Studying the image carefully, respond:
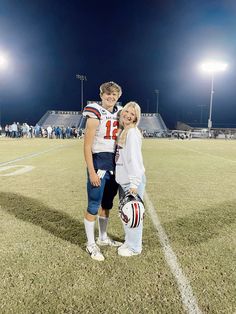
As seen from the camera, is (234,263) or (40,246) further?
(40,246)

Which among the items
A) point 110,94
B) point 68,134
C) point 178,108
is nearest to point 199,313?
point 110,94

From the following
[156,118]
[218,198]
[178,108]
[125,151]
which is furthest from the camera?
[178,108]

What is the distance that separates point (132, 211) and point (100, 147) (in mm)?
793

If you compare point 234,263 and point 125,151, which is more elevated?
point 125,151

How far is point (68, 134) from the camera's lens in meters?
42.2

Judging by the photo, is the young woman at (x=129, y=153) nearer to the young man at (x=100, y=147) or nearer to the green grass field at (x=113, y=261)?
the young man at (x=100, y=147)

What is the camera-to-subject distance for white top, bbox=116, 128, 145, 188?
3.10 metres

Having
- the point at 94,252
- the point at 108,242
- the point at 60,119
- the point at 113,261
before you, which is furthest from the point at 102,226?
the point at 60,119

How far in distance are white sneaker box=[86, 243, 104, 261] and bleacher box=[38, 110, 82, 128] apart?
220 ft

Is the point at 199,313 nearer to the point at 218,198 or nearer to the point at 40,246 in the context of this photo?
the point at 40,246

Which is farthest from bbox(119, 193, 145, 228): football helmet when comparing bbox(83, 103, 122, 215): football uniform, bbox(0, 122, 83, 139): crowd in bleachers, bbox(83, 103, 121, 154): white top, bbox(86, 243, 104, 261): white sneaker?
bbox(0, 122, 83, 139): crowd in bleachers

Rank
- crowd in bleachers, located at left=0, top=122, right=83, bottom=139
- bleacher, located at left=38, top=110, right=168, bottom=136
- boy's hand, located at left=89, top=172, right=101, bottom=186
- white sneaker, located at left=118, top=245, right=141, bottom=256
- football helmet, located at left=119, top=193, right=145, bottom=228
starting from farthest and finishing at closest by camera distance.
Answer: bleacher, located at left=38, top=110, right=168, bottom=136, crowd in bleachers, located at left=0, top=122, right=83, bottom=139, white sneaker, located at left=118, top=245, right=141, bottom=256, boy's hand, located at left=89, top=172, right=101, bottom=186, football helmet, located at left=119, top=193, right=145, bottom=228

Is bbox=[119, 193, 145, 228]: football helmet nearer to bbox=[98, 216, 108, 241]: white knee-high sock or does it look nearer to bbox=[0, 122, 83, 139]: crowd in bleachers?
bbox=[98, 216, 108, 241]: white knee-high sock

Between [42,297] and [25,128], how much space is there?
4043 cm
